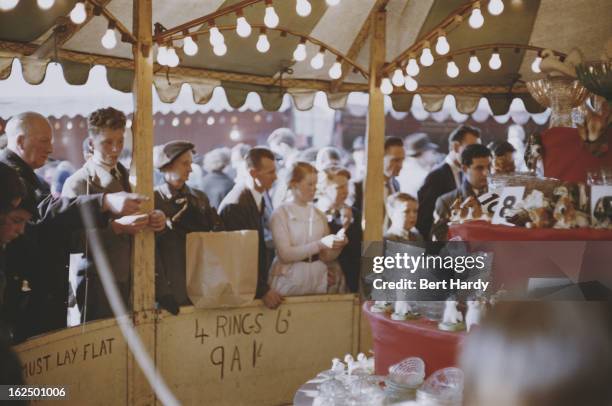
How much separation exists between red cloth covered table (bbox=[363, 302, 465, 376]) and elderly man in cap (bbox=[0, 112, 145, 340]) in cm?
175

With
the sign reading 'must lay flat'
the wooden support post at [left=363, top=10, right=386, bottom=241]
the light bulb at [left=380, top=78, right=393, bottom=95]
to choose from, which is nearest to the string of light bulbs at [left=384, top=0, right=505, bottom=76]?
the light bulb at [left=380, top=78, right=393, bottom=95]

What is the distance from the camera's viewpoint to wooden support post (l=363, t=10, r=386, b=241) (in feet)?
16.4

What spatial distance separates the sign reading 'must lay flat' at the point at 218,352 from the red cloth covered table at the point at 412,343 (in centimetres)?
171

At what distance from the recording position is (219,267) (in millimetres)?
4285

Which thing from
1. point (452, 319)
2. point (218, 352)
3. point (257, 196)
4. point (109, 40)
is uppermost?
point (109, 40)

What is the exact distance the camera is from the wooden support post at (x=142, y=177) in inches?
151

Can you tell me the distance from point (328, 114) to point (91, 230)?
3.77m

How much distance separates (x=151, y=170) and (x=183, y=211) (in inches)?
19.0

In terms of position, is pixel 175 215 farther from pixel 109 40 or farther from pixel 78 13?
pixel 78 13

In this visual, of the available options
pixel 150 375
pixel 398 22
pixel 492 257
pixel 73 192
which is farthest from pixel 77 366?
pixel 398 22

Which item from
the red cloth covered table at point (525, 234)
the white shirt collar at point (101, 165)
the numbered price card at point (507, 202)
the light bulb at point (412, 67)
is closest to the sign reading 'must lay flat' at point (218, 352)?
the white shirt collar at point (101, 165)

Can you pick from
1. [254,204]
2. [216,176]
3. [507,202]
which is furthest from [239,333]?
[507,202]

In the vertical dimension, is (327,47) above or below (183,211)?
above

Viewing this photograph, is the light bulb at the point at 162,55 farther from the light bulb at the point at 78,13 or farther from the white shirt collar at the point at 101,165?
the white shirt collar at the point at 101,165
